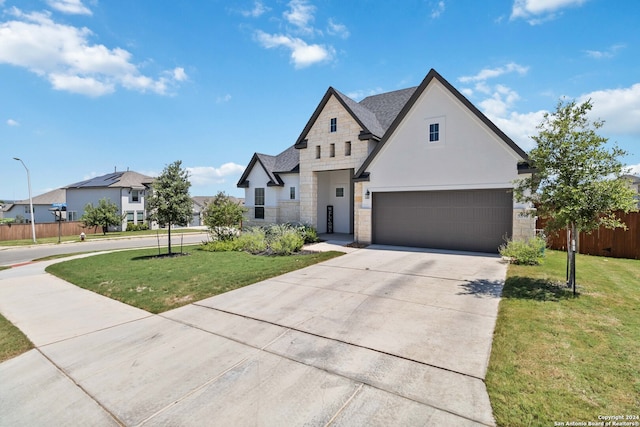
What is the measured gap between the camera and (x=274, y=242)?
1489 cm

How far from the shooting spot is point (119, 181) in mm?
43656

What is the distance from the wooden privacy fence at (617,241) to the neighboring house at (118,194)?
44.9 metres

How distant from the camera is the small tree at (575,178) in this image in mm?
6797

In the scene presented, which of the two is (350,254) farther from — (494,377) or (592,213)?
(494,377)

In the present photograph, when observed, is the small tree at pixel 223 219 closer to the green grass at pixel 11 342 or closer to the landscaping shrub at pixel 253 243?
the landscaping shrub at pixel 253 243


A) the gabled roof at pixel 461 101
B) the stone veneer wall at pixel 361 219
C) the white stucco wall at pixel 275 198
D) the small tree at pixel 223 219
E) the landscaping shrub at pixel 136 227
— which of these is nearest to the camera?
the gabled roof at pixel 461 101

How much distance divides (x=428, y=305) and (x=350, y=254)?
276 inches

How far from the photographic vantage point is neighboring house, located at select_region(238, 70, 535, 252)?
12977 mm

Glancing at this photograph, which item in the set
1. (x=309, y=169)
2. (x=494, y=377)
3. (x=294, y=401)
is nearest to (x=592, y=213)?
(x=494, y=377)

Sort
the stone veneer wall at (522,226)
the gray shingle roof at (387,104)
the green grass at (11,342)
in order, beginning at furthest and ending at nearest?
the gray shingle roof at (387,104) → the stone veneer wall at (522,226) → the green grass at (11,342)

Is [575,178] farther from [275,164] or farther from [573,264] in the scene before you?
[275,164]

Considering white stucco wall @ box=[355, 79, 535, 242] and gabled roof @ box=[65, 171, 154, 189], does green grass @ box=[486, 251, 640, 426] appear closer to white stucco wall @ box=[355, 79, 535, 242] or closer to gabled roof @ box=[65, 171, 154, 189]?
white stucco wall @ box=[355, 79, 535, 242]

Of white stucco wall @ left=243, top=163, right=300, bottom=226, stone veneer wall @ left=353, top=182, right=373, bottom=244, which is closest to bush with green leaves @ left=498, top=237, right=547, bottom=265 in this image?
stone veneer wall @ left=353, top=182, right=373, bottom=244

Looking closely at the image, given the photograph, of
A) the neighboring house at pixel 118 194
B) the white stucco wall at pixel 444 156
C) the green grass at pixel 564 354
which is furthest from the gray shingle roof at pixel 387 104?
the neighboring house at pixel 118 194
